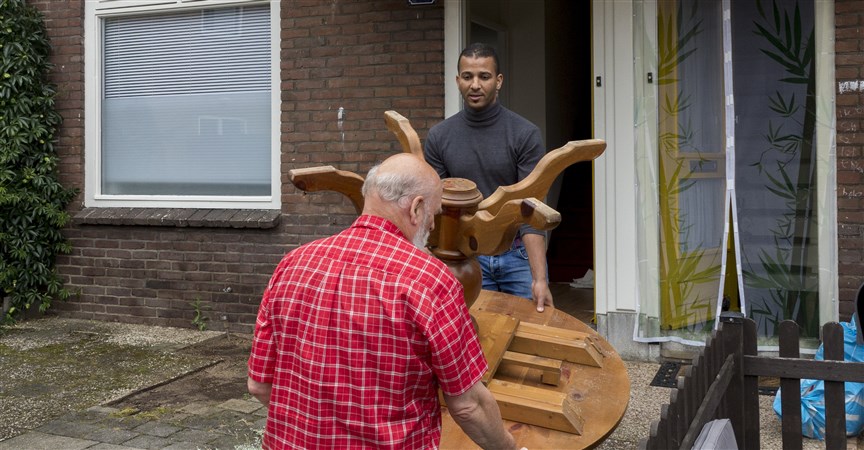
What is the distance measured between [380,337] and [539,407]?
0.48 meters

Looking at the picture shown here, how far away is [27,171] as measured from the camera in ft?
26.5

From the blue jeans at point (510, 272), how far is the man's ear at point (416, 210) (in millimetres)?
1514

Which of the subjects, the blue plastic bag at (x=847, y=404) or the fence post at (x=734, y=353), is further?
the blue plastic bag at (x=847, y=404)

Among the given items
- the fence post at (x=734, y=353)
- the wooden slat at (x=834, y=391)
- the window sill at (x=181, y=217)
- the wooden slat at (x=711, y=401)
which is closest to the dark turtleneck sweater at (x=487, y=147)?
the fence post at (x=734, y=353)

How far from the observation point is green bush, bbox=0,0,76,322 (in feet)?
26.2

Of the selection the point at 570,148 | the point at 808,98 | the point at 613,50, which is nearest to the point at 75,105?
the point at 613,50

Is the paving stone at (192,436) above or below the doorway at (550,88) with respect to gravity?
below

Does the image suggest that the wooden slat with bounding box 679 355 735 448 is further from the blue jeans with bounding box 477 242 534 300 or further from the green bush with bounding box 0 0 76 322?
the green bush with bounding box 0 0 76 322

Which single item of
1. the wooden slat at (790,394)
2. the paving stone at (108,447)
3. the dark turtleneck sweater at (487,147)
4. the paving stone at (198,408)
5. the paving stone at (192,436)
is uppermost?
the dark turtleneck sweater at (487,147)

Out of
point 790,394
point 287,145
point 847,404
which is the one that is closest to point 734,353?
point 790,394

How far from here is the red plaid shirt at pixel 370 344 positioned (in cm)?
216

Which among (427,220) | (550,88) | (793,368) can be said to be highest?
(550,88)

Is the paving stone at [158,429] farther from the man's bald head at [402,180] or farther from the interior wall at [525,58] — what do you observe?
the interior wall at [525,58]

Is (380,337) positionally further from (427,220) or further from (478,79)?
(478,79)
